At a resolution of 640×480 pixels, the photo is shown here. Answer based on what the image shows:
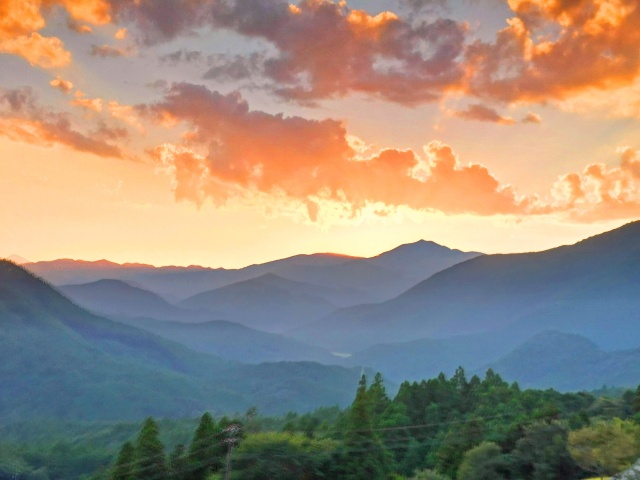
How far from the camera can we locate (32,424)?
181500 mm

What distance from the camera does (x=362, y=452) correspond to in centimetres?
5381

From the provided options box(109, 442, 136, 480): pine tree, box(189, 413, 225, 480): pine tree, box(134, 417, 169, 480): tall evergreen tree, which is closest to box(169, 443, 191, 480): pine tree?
box(189, 413, 225, 480): pine tree

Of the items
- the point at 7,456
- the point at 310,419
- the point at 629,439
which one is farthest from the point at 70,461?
the point at 629,439

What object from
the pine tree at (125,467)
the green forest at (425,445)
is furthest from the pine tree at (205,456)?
the pine tree at (125,467)

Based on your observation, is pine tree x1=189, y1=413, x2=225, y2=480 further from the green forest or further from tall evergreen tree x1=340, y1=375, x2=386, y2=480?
tall evergreen tree x1=340, y1=375, x2=386, y2=480

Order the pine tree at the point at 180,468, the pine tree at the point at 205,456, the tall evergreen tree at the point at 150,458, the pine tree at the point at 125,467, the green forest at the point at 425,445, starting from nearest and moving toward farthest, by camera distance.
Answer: the green forest at the point at 425,445, the tall evergreen tree at the point at 150,458, the pine tree at the point at 125,467, the pine tree at the point at 205,456, the pine tree at the point at 180,468

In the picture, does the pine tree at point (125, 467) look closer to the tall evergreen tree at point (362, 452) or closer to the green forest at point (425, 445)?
the green forest at point (425, 445)

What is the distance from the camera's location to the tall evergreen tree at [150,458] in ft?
172

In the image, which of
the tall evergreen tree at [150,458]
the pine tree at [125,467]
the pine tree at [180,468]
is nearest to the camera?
the tall evergreen tree at [150,458]

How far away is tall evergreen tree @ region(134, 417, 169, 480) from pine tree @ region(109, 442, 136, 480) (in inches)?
18.4

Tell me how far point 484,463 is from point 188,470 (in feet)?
79.0

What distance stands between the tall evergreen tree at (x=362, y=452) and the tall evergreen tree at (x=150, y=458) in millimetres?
14971

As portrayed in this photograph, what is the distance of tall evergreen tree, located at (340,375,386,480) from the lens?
52.6 m

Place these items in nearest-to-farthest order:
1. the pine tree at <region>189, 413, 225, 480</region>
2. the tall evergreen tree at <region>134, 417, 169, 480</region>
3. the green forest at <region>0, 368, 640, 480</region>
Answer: the green forest at <region>0, 368, 640, 480</region> < the tall evergreen tree at <region>134, 417, 169, 480</region> < the pine tree at <region>189, 413, 225, 480</region>
